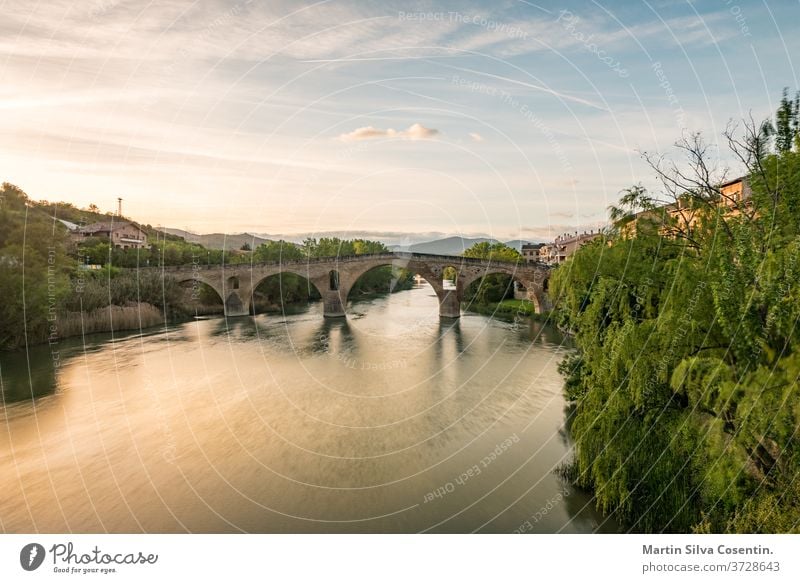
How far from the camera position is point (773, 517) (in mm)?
4473

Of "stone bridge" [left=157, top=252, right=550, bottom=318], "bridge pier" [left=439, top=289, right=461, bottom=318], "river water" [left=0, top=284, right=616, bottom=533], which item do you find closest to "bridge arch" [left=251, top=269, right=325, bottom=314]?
"stone bridge" [left=157, top=252, right=550, bottom=318]

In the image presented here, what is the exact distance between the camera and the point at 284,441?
10312 millimetres

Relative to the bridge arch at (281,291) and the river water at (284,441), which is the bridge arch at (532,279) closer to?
the river water at (284,441)

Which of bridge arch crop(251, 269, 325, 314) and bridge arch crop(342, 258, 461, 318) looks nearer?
bridge arch crop(342, 258, 461, 318)

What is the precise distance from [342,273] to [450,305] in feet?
25.0

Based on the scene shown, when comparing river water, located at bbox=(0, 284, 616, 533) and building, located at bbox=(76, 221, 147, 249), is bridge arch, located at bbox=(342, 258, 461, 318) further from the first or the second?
building, located at bbox=(76, 221, 147, 249)

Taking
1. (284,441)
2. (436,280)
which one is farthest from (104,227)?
(284,441)

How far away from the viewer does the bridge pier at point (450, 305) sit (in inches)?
1174

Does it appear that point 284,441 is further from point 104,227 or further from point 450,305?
point 104,227

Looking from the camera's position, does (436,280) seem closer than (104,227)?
Yes

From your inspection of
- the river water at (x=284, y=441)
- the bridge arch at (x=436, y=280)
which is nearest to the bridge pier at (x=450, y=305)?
the bridge arch at (x=436, y=280)

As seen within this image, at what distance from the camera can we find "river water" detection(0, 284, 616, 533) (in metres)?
7.30

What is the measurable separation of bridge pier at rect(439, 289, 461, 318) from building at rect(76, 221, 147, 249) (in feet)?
81.2

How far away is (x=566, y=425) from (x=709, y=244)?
6.06 metres
